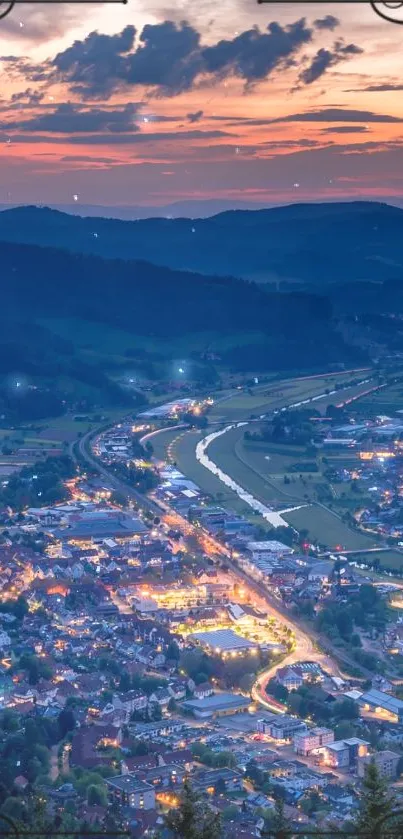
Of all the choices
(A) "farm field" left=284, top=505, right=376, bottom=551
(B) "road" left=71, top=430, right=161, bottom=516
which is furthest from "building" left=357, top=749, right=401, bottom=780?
(B) "road" left=71, top=430, right=161, bottom=516

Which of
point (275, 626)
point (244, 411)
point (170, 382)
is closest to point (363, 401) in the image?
point (244, 411)

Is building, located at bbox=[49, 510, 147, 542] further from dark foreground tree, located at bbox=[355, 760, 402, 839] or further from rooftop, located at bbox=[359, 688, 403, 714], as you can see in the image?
dark foreground tree, located at bbox=[355, 760, 402, 839]

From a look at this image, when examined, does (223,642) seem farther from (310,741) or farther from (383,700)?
(310,741)

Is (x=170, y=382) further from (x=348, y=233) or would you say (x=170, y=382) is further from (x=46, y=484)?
(x=348, y=233)

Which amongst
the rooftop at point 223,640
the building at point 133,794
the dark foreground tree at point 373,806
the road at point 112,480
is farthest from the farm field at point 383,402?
the dark foreground tree at point 373,806

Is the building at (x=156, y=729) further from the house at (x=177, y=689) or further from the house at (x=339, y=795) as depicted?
the house at (x=339, y=795)
